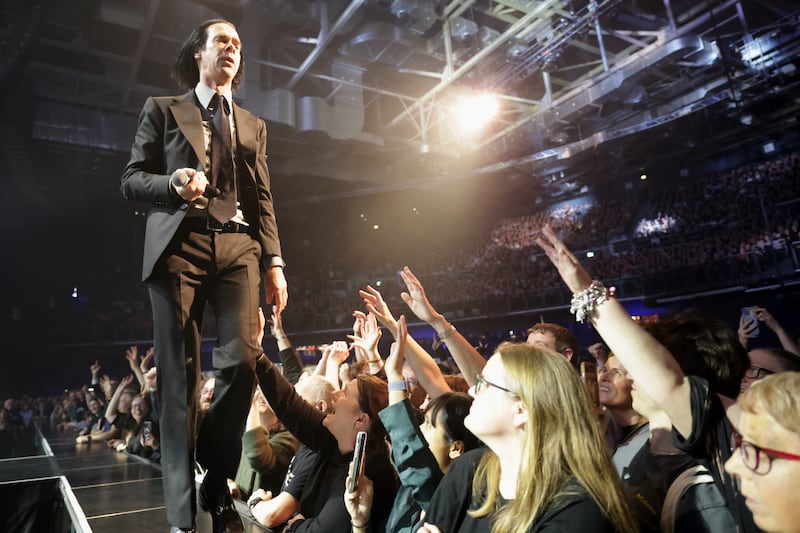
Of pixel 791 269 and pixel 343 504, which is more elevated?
pixel 791 269

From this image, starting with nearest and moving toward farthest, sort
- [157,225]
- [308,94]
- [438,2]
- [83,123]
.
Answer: [157,225] < [438,2] < [83,123] < [308,94]

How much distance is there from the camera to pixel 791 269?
36.2ft

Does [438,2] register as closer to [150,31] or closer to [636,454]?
[150,31]

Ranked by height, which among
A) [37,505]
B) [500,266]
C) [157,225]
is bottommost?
[37,505]

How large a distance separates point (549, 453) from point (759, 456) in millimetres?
448

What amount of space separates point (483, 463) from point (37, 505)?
9.45 feet

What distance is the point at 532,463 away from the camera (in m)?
1.29

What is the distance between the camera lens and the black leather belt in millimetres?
1679

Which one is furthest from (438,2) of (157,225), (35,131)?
(157,225)

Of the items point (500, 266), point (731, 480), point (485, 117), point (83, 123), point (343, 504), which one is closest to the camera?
point (731, 480)

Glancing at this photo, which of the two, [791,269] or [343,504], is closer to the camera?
[343,504]

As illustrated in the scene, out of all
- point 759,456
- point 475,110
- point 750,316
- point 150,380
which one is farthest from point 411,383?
point 475,110

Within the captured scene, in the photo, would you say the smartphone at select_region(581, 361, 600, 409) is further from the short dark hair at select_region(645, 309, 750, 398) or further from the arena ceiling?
the arena ceiling

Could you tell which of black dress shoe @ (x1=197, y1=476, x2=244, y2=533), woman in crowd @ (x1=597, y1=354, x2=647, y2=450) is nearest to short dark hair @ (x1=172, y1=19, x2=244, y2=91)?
black dress shoe @ (x1=197, y1=476, x2=244, y2=533)
